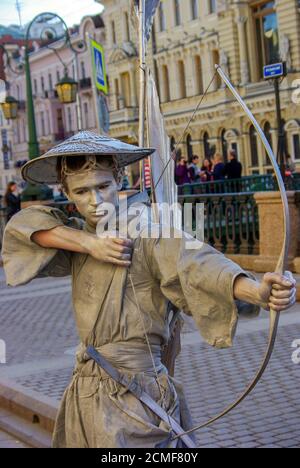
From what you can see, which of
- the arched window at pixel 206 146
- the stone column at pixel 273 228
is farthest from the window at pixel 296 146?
the stone column at pixel 273 228

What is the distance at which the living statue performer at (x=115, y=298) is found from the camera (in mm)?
3227

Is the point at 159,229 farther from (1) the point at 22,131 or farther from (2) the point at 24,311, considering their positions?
(1) the point at 22,131

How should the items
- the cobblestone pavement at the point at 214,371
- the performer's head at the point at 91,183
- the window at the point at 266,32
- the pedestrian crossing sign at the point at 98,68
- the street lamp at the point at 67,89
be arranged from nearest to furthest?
the performer's head at the point at 91,183, the cobblestone pavement at the point at 214,371, the pedestrian crossing sign at the point at 98,68, the street lamp at the point at 67,89, the window at the point at 266,32

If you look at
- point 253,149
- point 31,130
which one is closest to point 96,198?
point 31,130

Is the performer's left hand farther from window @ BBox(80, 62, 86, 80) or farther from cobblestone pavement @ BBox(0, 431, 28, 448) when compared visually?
window @ BBox(80, 62, 86, 80)

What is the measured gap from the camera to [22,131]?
83.1 meters

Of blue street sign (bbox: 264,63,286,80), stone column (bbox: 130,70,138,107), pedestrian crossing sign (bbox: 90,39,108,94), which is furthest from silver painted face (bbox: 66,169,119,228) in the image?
stone column (bbox: 130,70,138,107)

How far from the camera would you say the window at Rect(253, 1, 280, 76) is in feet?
143

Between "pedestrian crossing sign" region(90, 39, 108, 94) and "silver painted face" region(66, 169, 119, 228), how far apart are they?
12.9 m

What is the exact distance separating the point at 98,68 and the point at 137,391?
1421 cm

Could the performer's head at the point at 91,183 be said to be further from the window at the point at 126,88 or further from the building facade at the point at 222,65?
the window at the point at 126,88

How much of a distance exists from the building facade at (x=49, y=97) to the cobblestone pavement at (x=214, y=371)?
190ft

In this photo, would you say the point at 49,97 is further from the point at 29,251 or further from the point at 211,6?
the point at 29,251

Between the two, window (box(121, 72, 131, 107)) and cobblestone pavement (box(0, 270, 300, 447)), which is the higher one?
window (box(121, 72, 131, 107))
